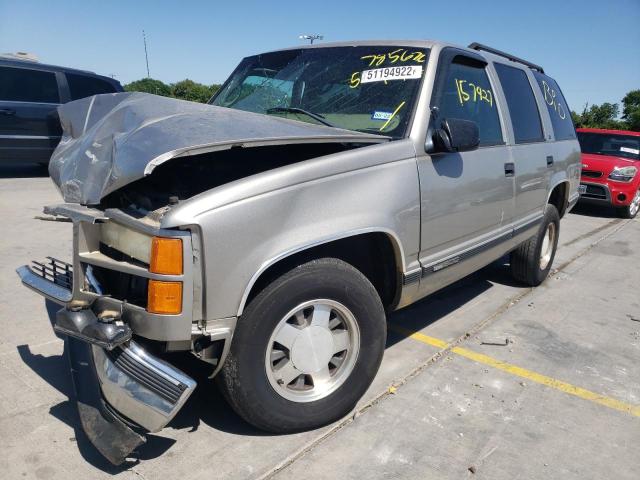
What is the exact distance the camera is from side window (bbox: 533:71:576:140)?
5156mm

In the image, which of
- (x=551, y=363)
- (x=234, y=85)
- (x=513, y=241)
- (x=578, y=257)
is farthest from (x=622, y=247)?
(x=234, y=85)

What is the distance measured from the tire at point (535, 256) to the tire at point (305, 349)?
2740 mm

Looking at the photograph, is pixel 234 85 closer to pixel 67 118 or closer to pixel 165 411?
pixel 67 118

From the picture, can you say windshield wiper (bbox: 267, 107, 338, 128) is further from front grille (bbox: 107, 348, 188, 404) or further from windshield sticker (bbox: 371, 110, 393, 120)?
front grille (bbox: 107, 348, 188, 404)

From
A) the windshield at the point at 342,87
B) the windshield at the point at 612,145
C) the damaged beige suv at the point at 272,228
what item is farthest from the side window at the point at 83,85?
the windshield at the point at 612,145

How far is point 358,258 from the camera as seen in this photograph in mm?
2996

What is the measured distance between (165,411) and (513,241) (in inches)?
126

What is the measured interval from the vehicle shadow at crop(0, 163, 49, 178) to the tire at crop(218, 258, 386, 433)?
916cm

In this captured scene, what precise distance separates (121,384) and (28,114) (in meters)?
8.53

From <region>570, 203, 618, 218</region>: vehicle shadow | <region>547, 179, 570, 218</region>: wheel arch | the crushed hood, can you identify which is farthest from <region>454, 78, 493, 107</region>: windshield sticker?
<region>570, 203, 618, 218</region>: vehicle shadow

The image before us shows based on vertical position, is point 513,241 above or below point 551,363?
above

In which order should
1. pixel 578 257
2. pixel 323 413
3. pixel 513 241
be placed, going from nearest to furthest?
1. pixel 323 413
2. pixel 513 241
3. pixel 578 257

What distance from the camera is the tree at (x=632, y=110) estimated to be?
33.9 meters

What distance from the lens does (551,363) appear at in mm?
3596
